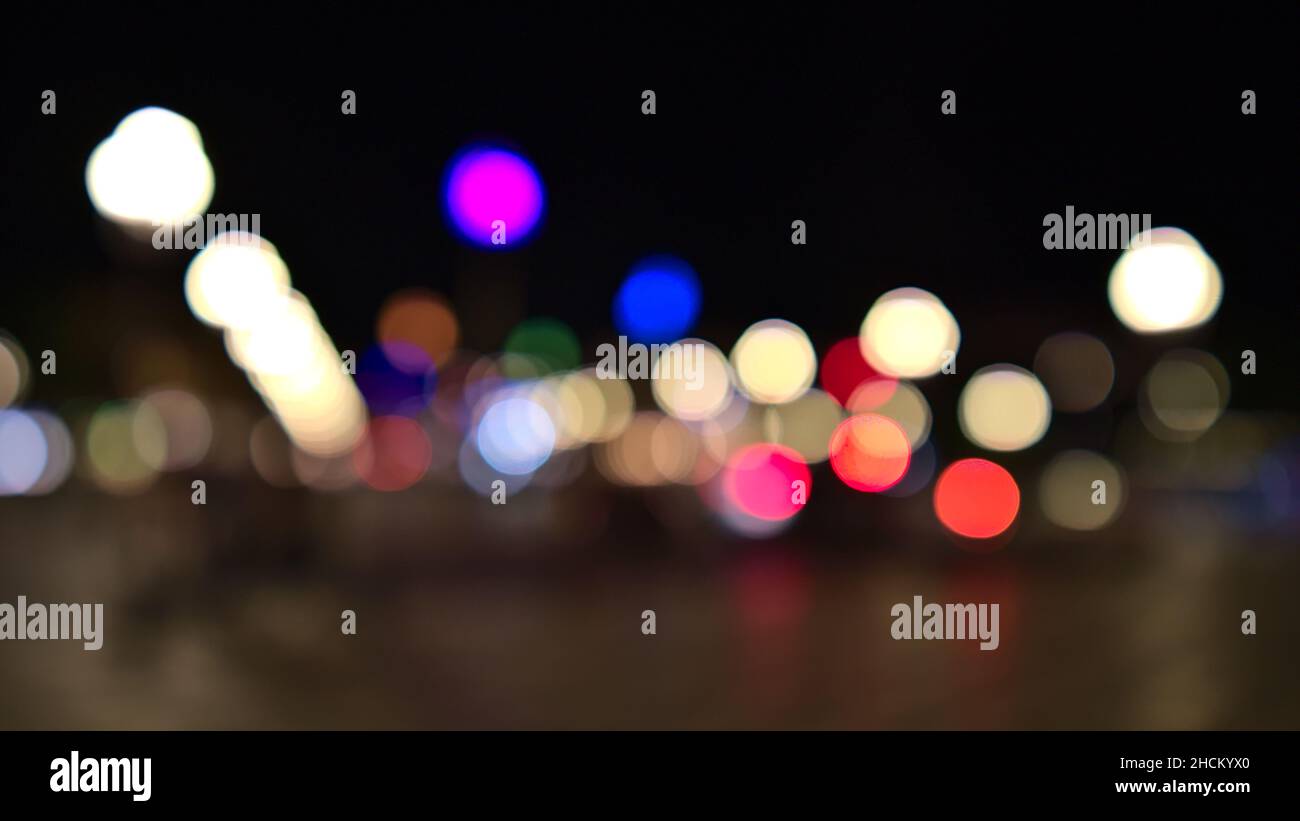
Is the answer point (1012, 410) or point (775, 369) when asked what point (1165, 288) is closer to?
point (1012, 410)

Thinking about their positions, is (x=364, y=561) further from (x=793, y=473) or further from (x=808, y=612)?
(x=793, y=473)

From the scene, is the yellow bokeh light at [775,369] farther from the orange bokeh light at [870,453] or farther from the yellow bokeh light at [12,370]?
the yellow bokeh light at [12,370]

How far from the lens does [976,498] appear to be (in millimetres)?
18906

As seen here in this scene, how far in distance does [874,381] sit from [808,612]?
13890 mm

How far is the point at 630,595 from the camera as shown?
1051 centimetres

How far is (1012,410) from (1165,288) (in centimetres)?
1008

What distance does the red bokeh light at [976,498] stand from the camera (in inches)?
647

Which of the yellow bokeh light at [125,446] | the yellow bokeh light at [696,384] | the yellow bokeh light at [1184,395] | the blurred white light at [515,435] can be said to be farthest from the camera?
the blurred white light at [515,435]

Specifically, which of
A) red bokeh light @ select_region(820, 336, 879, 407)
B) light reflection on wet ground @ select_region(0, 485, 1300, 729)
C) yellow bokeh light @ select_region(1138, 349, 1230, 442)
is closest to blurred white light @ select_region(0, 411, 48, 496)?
red bokeh light @ select_region(820, 336, 879, 407)

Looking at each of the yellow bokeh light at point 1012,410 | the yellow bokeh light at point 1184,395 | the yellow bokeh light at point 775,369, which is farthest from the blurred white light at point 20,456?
the yellow bokeh light at point 1184,395

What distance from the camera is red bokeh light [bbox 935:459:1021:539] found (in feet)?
53.9

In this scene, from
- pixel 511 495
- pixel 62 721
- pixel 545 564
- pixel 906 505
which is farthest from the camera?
pixel 511 495

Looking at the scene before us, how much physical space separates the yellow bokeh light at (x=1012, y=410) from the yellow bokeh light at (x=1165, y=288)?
6769mm
